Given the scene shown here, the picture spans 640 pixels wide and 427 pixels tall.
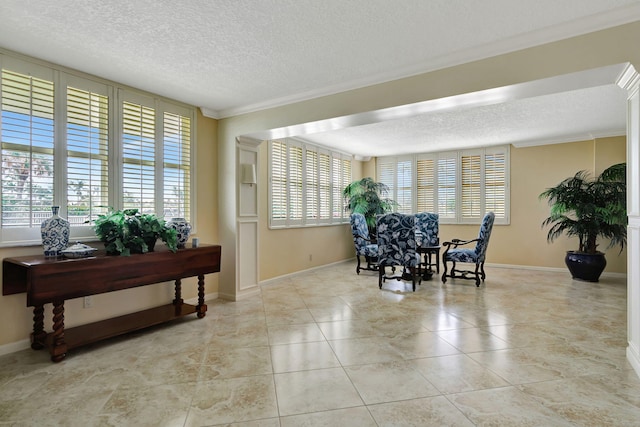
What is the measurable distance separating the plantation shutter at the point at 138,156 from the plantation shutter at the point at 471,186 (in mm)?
5915

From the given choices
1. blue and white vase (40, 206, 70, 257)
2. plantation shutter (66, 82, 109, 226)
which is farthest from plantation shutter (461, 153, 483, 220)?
blue and white vase (40, 206, 70, 257)

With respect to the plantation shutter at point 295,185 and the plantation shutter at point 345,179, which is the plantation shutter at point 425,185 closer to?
the plantation shutter at point 345,179

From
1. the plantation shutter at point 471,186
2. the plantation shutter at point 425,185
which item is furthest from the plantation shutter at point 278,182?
the plantation shutter at point 471,186

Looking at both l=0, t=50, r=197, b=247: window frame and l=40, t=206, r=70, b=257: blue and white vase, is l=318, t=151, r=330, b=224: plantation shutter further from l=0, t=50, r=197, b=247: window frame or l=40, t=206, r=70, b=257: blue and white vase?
l=40, t=206, r=70, b=257: blue and white vase

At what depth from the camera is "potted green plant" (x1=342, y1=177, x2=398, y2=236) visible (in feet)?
22.4

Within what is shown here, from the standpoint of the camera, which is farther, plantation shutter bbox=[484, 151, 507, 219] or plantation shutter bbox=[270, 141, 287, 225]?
plantation shutter bbox=[484, 151, 507, 219]

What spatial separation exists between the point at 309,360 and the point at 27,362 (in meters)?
2.16

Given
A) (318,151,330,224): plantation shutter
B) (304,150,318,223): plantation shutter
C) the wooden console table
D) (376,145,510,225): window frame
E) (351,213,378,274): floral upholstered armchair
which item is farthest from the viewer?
(376,145,510,225): window frame

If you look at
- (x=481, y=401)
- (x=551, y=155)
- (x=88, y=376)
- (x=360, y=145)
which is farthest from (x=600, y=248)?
(x=88, y=376)

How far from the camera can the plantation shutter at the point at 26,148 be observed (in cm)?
269

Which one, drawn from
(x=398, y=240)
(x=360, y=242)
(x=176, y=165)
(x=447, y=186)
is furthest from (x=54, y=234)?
(x=447, y=186)

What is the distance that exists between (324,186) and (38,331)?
191 inches

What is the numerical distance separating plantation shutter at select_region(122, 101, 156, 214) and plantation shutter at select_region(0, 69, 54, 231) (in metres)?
0.63

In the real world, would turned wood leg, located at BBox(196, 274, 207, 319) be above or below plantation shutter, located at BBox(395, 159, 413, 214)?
below
